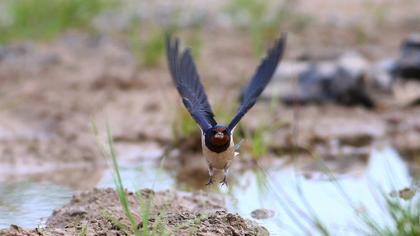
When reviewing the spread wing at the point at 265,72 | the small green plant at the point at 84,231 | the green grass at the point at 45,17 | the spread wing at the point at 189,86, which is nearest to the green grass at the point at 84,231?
the small green plant at the point at 84,231

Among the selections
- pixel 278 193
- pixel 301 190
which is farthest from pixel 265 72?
pixel 278 193

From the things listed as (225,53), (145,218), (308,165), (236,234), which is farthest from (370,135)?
(145,218)

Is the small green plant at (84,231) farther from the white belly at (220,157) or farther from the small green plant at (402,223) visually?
the small green plant at (402,223)

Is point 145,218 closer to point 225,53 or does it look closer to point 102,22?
point 225,53

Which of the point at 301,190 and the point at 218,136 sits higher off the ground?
the point at 301,190

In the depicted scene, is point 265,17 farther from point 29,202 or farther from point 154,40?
point 29,202
